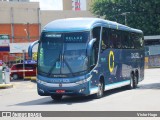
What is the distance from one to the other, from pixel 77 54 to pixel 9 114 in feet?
15.7

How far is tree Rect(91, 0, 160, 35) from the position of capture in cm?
6009

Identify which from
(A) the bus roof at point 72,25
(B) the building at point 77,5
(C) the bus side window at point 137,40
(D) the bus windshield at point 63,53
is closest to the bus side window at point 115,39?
(A) the bus roof at point 72,25

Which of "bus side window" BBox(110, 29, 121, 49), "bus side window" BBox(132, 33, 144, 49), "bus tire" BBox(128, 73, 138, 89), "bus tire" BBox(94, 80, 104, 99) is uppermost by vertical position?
"bus side window" BBox(110, 29, 121, 49)

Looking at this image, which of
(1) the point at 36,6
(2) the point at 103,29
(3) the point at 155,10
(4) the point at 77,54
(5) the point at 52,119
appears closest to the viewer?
(5) the point at 52,119

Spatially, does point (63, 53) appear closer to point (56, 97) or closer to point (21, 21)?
point (56, 97)

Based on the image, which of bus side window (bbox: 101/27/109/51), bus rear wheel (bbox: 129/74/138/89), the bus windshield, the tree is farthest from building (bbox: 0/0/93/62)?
the bus windshield

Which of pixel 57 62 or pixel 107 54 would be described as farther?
pixel 107 54

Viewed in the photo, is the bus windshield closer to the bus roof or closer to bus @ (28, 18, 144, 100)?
bus @ (28, 18, 144, 100)

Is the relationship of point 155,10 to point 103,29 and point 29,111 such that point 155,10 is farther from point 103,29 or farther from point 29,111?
point 29,111

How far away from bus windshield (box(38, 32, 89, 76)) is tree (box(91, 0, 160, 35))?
4087 cm

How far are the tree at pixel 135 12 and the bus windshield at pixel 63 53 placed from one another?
134ft

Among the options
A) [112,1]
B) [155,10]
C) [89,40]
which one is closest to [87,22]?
[89,40]

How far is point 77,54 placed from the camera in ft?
58.0

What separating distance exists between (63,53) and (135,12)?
46.4 meters
